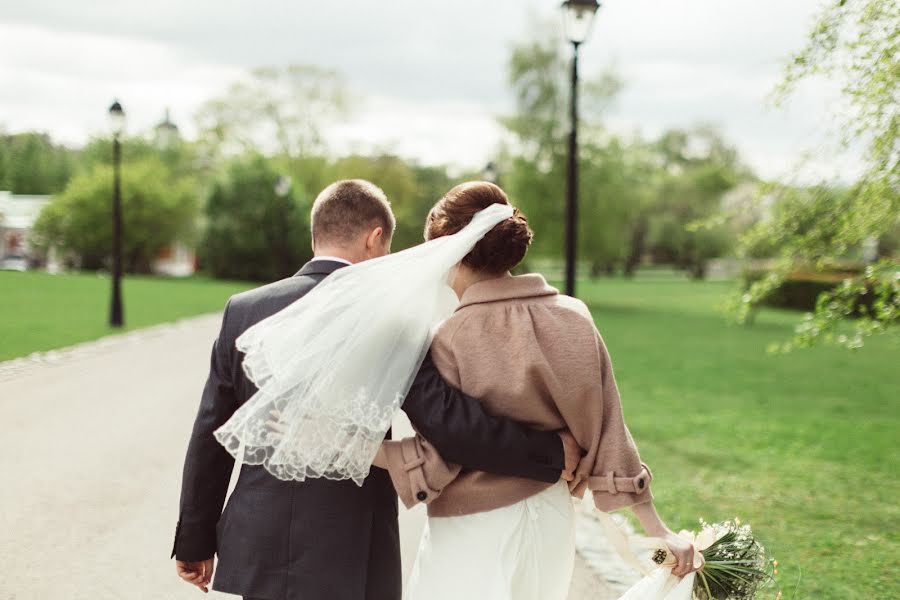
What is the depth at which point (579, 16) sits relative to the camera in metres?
9.51

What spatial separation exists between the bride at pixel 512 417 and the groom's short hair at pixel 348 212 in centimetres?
20

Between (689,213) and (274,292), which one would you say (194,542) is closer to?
(274,292)

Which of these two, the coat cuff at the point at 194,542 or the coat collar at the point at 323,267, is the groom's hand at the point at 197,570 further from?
the coat collar at the point at 323,267

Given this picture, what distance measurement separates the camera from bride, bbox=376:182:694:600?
262cm

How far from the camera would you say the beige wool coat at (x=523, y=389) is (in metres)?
2.61

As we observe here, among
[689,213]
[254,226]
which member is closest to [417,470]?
[254,226]

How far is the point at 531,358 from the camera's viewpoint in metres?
2.59

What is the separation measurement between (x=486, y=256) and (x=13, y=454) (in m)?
7.18

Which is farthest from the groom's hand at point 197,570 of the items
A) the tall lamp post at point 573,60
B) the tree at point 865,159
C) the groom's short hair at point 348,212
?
the tall lamp post at point 573,60

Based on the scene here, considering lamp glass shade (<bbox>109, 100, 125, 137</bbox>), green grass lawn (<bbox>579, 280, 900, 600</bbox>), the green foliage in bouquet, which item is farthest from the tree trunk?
the green foliage in bouquet

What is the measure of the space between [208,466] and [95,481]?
517cm

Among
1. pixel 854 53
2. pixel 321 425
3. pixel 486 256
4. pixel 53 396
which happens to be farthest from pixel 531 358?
pixel 53 396

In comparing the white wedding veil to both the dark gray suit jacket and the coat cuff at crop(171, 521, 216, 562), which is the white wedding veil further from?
the coat cuff at crop(171, 521, 216, 562)

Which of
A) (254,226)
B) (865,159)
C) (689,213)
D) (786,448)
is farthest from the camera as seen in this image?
(689,213)
